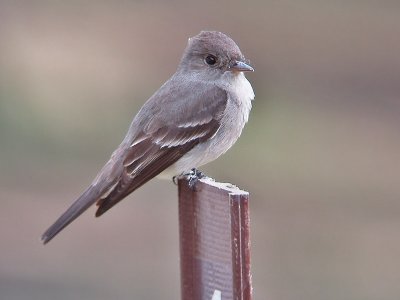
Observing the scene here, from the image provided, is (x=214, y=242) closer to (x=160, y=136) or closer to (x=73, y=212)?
(x=73, y=212)

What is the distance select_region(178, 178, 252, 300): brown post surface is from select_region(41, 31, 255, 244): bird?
1464 millimetres

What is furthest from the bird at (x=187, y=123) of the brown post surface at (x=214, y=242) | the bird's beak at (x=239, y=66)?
the brown post surface at (x=214, y=242)

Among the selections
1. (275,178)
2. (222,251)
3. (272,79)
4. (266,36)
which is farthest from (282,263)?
(222,251)

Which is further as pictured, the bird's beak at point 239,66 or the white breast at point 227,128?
the bird's beak at point 239,66

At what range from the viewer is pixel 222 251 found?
4.05 meters

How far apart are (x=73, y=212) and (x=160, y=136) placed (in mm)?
728

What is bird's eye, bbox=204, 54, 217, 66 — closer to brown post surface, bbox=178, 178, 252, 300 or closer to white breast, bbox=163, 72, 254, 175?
white breast, bbox=163, 72, 254, 175

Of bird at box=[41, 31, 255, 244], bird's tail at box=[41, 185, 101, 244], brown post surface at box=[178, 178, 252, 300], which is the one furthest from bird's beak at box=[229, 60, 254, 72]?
brown post surface at box=[178, 178, 252, 300]

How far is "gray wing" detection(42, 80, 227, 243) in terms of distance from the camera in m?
5.86

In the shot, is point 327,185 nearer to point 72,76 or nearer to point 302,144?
point 302,144

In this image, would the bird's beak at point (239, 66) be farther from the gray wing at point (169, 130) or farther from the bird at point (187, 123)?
the gray wing at point (169, 130)

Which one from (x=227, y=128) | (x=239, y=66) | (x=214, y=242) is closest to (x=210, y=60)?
(x=239, y=66)

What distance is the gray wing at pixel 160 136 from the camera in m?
5.86

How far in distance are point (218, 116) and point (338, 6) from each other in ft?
22.5
